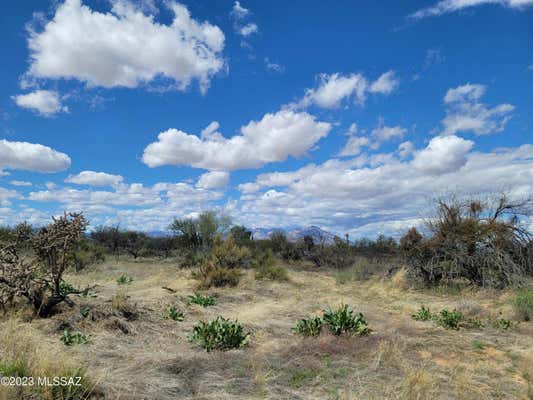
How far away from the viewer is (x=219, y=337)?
626 cm

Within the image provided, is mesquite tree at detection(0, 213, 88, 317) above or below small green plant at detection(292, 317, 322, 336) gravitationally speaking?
above

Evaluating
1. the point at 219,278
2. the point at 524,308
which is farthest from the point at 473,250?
the point at 219,278

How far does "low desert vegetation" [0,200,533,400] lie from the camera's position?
4345 millimetres

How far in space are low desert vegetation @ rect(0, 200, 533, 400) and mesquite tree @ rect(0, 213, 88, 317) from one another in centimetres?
4

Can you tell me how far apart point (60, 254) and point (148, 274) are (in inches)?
433

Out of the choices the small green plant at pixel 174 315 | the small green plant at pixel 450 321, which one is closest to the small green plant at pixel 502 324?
the small green plant at pixel 450 321

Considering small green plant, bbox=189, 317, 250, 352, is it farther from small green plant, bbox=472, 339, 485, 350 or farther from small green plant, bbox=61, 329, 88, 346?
small green plant, bbox=472, 339, 485, 350

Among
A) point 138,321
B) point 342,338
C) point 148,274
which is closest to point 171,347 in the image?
point 138,321

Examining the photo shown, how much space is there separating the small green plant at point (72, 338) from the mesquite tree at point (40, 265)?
1955 millimetres

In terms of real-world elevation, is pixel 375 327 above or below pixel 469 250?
below

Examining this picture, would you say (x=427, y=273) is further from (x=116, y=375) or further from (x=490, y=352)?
(x=116, y=375)

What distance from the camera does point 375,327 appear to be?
25.3 feet

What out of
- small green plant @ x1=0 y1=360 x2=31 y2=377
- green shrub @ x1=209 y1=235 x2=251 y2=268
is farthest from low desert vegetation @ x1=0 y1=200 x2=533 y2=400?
green shrub @ x1=209 y1=235 x2=251 y2=268

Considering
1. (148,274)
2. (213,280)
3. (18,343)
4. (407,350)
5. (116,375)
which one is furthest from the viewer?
(148,274)
